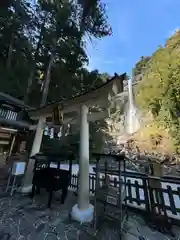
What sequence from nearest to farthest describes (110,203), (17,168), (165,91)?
1. (110,203)
2. (17,168)
3. (165,91)

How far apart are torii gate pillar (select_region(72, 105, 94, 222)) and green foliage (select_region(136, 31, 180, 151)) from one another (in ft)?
34.7

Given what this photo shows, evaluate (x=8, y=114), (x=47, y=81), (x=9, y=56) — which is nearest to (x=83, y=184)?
(x=8, y=114)

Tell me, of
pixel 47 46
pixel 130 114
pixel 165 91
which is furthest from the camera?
pixel 130 114

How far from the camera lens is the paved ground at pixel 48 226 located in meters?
2.38

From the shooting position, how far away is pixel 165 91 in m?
12.7

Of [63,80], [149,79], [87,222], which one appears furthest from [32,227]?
[149,79]

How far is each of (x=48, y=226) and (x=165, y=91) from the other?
521 inches

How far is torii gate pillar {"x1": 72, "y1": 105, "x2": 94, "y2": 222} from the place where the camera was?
2893mm

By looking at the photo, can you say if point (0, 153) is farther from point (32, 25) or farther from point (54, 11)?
point (54, 11)

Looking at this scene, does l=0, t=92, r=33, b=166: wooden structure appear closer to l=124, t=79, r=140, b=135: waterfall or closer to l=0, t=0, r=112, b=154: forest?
l=0, t=0, r=112, b=154: forest

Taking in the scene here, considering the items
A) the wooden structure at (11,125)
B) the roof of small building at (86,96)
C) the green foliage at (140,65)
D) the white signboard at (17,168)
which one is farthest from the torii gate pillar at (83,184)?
A: the green foliage at (140,65)

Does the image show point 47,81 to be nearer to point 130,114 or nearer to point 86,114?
point 86,114

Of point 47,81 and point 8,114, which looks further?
point 47,81

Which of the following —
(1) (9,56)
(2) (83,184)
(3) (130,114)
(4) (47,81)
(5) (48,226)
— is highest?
(3) (130,114)
